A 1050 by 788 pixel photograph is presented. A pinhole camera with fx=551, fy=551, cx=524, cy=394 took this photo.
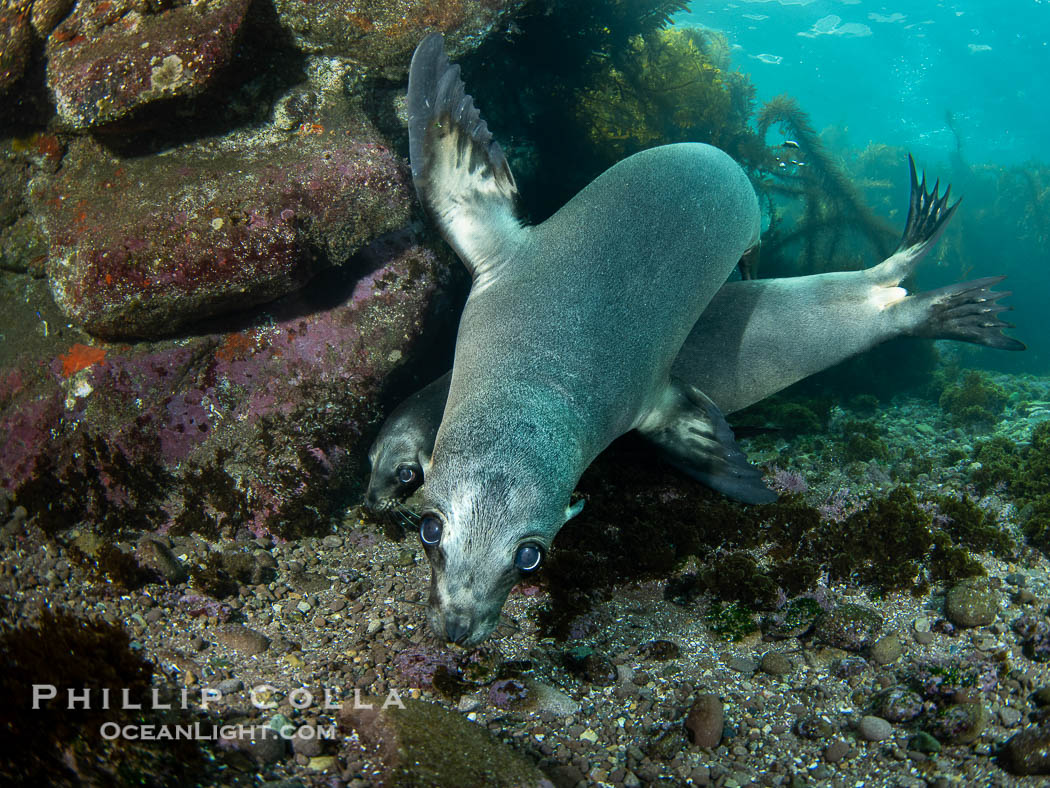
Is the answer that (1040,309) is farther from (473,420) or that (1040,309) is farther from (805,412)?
(473,420)

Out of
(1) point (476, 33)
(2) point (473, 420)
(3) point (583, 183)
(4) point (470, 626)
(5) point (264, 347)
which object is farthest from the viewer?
(3) point (583, 183)

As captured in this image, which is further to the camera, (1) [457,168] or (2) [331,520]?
(2) [331,520]

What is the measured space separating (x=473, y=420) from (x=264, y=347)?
6.94ft

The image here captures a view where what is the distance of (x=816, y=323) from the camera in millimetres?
4492

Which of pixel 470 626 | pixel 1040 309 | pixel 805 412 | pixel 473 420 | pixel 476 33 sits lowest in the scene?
pixel 1040 309

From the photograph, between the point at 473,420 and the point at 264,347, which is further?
the point at 264,347

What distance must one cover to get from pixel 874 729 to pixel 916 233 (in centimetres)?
419

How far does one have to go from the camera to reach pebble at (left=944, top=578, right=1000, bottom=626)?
2.79 metres

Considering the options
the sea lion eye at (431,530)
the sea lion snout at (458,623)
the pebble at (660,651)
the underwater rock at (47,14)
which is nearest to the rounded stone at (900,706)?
the pebble at (660,651)

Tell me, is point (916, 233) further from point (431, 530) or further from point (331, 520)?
point (331, 520)

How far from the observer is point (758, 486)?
11.6 ft

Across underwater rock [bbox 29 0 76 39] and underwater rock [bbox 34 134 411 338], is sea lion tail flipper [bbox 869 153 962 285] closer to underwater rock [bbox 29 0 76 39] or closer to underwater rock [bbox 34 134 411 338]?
underwater rock [bbox 34 134 411 338]

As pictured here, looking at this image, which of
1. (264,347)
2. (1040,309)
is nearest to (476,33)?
(264,347)

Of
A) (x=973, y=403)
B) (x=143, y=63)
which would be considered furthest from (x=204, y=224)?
(x=973, y=403)
